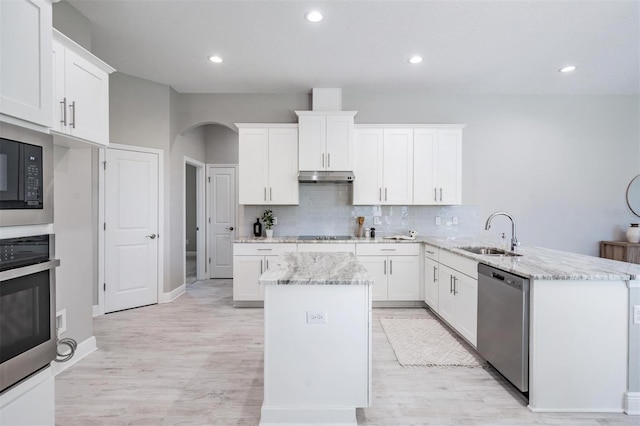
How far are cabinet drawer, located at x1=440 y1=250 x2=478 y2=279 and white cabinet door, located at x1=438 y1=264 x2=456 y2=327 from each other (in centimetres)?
7

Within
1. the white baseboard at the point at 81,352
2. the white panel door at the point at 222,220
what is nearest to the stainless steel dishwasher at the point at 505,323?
the white baseboard at the point at 81,352

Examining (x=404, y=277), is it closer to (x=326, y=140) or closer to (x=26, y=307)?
(x=326, y=140)

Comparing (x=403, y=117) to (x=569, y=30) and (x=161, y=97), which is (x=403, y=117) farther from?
(x=161, y=97)

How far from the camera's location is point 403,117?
4.71 meters

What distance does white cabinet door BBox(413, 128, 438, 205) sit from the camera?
4391 millimetres

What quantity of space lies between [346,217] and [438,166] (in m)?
1.46

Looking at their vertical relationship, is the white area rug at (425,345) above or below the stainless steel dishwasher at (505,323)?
below

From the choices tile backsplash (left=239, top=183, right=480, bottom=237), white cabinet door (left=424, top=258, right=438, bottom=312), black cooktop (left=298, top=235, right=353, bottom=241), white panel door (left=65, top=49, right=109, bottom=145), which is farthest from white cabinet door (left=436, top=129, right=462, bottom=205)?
white panel door (left=65, top=49, right=109, bottom=145)

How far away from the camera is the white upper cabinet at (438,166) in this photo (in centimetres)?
439

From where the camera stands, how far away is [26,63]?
1343mm

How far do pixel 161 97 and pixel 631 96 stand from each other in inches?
265

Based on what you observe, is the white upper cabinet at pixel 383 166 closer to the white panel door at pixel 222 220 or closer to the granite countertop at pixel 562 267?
the granite countertop at pixel 562 267

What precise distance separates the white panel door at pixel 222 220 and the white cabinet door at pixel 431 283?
3.52 m

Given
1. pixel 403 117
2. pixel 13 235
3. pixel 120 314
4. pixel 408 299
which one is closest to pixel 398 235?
pixel 408 299
